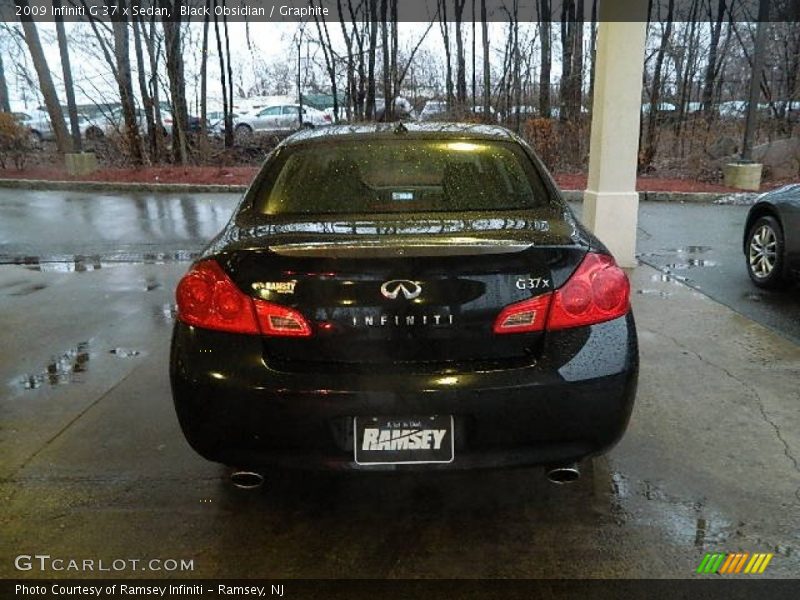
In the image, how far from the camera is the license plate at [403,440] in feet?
7.82

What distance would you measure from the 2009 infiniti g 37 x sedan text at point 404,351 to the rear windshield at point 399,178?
0.53 m

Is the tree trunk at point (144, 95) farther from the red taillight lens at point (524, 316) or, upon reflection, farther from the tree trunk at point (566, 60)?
the red taillight lens at point (524, 316)

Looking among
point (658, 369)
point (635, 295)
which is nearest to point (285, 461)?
point (658, 369)

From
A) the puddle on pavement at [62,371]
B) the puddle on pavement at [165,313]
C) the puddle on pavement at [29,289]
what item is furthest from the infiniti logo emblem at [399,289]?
the puddle on pavement at [29,289]

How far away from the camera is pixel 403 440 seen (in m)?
2.41

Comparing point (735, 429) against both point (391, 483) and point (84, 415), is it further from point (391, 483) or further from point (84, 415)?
point (84, 415)

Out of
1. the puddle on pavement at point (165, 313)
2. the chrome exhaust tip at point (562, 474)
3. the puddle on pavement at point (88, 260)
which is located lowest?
the puddle on pavement at point (165, 313)

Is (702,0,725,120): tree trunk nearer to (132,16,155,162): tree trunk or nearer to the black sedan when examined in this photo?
the black sedan

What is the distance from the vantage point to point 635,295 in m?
6.04

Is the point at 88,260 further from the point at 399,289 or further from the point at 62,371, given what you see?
the point at 399,289

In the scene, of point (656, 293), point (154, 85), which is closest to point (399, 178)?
point (656, 293)

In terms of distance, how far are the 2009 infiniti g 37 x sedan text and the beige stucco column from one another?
4.69 meters

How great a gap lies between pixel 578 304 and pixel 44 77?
19366 mm

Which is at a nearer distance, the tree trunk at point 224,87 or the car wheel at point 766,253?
the car wheel at point 766,253
